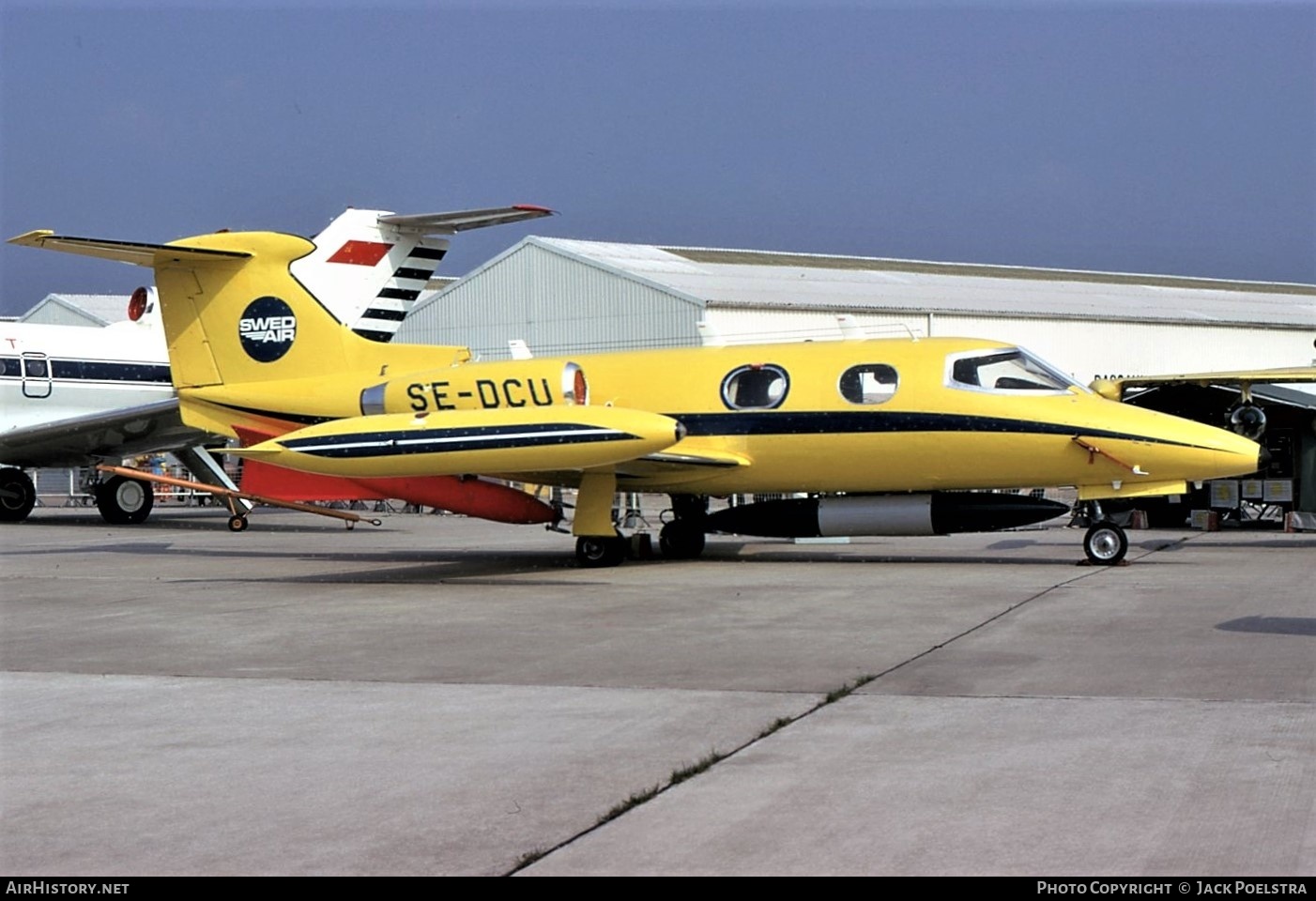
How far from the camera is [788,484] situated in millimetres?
16828

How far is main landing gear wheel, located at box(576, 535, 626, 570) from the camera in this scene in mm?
16766

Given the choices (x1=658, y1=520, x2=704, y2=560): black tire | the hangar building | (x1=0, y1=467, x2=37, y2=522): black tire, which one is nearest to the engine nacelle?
(x1=658, y1=520, x2=704, y2=560): black tire

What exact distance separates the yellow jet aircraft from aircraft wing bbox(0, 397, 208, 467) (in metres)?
7.46

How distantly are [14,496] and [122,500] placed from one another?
2175 millimetres

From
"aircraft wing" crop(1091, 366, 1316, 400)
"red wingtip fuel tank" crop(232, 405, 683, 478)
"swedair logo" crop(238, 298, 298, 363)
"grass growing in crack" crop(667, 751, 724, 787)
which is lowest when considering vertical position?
"grass growing in crack" crop(667, 751, 724, 787)

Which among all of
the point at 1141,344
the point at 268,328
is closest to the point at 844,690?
the point at 268,328

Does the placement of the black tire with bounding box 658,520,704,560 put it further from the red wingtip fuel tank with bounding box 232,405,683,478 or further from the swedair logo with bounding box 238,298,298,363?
the swedair logo with bounding box 238,298,298,363

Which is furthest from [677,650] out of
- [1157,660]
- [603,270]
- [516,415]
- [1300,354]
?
[1300,354]

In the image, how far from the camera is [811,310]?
43406 mm

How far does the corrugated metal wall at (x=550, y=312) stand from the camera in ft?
139

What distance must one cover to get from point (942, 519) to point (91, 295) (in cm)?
6448

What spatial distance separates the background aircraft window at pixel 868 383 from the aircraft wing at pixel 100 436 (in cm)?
1371

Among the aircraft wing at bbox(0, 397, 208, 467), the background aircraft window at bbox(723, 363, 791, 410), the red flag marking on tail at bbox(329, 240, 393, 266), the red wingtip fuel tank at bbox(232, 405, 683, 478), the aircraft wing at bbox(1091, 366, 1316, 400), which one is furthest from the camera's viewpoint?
the aircraft wing at bbox(0, 397, 208, 467)

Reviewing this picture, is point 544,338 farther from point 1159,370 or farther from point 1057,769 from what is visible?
point 1057,769
